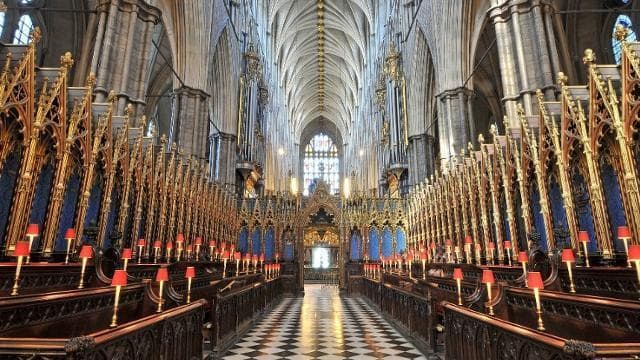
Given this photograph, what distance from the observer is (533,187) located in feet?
31.2

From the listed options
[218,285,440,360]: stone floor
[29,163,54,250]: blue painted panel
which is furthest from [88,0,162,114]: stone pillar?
[218,285,440,360]: stone floor

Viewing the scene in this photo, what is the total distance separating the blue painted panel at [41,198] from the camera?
735cm

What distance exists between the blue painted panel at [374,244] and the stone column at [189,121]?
9739 mm

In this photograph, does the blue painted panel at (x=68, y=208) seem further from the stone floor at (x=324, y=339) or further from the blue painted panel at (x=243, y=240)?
the blue painted panel at (x=243, y=240)

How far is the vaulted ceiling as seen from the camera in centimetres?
3734

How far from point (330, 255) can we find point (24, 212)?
27.8 meters

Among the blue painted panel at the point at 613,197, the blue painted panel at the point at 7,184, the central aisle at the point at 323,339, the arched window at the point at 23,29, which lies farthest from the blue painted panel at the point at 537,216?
the arched window at the point at 23,29

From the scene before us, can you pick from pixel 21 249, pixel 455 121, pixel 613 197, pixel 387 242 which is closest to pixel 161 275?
pixel 21 249

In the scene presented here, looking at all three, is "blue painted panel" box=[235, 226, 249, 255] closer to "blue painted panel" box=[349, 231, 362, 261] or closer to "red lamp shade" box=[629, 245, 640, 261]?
"blue painted panel" box=[349, 231, 362, 261]

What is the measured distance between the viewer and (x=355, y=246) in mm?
20328

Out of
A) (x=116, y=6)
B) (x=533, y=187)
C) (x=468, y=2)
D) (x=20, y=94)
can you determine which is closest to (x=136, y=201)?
(x=20, y=94)

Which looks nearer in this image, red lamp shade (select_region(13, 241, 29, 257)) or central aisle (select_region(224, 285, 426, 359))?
red lamp shade (select_region(13, 241, 29, 257))

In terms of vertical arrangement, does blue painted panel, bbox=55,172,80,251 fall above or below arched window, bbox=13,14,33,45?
below

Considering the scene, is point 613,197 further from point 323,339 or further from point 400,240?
point 400,240
